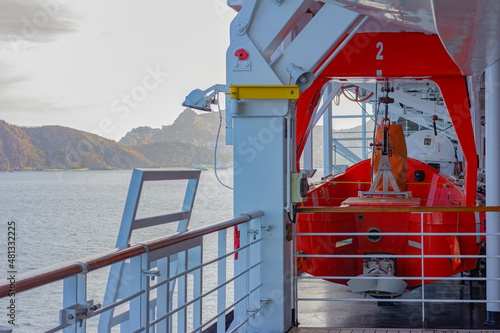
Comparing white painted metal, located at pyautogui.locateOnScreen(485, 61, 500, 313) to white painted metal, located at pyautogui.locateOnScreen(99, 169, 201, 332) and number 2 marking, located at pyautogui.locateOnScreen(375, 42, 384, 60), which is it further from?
white painted metal, located at pyautogui.locateOnScreen(99, 169, 201, 332)

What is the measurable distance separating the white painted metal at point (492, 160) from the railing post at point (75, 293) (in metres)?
3.41

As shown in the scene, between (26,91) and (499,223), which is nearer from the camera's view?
(499,223)

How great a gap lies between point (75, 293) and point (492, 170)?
140 inches

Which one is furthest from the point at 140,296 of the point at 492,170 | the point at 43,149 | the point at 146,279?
the point at 43,149

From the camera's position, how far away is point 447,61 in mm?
4887

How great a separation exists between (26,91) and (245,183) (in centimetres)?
5317

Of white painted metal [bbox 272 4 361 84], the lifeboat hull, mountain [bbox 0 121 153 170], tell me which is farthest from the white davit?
white painted metal [bbox 272 4 361 84]

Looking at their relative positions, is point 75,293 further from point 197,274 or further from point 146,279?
point 197,274

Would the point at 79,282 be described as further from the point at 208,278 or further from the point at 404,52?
the point at 208,278

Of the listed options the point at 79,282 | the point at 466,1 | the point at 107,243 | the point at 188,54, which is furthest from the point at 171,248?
the point at 188,54

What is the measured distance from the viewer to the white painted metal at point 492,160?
4227mm

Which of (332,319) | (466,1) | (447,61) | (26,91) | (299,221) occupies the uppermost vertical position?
(26,91)

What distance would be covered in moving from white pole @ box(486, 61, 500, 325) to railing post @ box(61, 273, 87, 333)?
3413mm

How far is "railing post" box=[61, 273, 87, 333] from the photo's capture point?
1471mm
